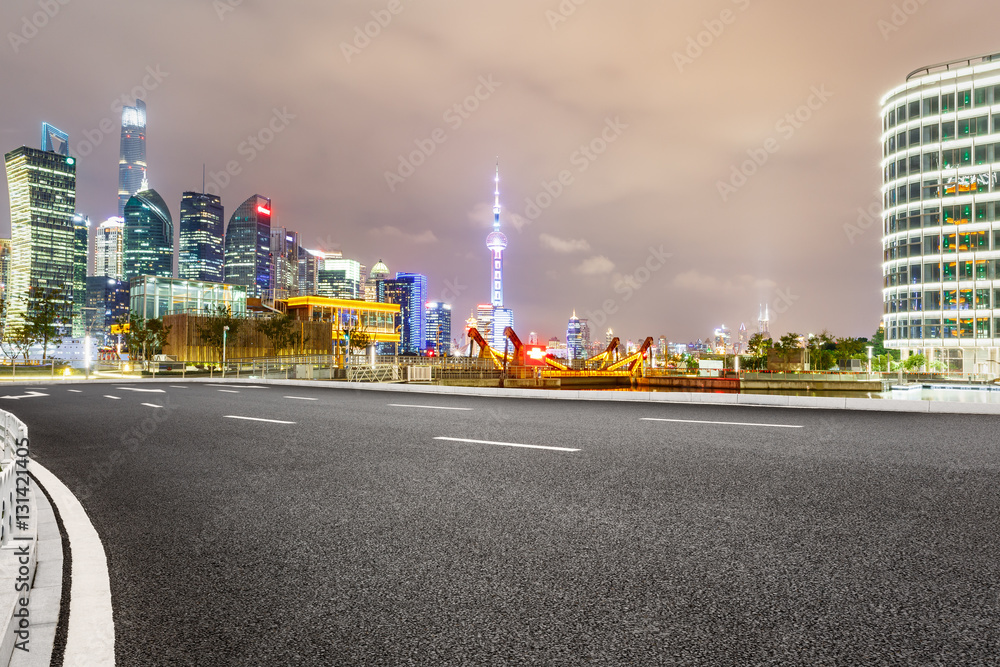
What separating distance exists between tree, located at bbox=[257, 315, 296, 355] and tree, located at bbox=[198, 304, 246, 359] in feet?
13.9

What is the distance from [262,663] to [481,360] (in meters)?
74.8

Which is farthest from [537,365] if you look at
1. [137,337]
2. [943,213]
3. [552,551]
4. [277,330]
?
[552,551]

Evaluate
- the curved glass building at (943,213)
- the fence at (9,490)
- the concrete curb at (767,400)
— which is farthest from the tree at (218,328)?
the curved glass building at (943,213)

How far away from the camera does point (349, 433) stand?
32.3 feet

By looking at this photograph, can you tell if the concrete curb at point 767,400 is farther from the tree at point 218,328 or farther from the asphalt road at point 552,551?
the tree at point 218,328

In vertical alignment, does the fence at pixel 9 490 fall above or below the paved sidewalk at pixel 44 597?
above

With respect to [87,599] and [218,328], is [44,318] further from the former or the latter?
[87,599]

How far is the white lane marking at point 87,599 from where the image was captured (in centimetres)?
256

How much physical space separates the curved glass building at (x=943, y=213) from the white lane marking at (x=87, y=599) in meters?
81.7

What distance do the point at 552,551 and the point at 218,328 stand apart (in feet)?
312

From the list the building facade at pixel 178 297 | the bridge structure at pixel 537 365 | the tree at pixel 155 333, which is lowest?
the bridge structure at pixel 537 365

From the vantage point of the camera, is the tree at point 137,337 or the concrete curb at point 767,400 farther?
the tree at point 137,337

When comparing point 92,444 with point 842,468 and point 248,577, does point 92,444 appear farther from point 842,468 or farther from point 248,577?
point 842,468

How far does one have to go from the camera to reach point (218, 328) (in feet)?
291
